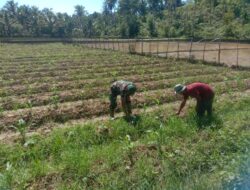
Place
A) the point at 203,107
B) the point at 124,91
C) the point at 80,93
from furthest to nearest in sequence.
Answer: the point at 80,93 < the point at 203,107 < the point at 124,91

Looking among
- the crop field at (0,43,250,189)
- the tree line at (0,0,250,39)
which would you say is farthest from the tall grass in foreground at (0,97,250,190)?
the tree line at (0,0,250,39)

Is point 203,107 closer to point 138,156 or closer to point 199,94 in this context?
point 199,94

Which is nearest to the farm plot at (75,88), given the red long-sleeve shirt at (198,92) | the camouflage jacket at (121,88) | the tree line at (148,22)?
the camouflage jacket at (121,88)

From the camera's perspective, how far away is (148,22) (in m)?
66.6

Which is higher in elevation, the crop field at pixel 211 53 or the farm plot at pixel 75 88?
the farm plot at pixel 75 88

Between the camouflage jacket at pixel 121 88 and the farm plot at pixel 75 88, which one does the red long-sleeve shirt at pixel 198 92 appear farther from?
the farm plot at pixel 75 88

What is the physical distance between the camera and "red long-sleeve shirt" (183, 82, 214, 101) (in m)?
8.67

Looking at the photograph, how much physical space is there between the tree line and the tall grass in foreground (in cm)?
4385

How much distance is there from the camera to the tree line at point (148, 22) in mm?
56344

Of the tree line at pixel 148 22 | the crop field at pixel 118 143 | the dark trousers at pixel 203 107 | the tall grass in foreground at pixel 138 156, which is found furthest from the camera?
the tree line at pixel 148 22

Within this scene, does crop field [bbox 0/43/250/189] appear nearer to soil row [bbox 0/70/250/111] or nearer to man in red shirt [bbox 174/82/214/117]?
soil row [bbox 0/70/250/111]

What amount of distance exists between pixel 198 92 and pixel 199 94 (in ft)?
0.27

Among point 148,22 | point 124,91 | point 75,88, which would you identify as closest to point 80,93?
point 75,88

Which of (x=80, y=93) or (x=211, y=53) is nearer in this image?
(x=80, y=93)
